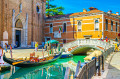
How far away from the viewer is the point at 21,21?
81.9 feet

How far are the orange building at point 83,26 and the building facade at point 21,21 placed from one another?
2.38 m

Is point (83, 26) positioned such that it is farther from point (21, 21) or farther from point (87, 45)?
point (21, 21)

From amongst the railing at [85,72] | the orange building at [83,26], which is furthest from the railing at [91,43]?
the railing at [85,72]

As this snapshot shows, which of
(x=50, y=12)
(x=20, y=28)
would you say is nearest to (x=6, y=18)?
(x=20, y=28)

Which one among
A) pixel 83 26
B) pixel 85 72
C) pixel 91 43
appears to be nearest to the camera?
pixel 85 72

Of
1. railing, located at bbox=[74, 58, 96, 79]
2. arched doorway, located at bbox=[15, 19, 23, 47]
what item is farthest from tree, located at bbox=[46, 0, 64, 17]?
railing, located at bbox=[74, 58, 96, 79]

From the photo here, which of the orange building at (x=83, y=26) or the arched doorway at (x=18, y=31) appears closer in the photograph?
the orange building at (x=83, y=26)

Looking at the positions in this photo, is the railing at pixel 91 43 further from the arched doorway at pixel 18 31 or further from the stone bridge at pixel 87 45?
the arched doorway at pixel 18 31

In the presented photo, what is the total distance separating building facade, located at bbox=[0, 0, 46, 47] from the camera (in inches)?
839

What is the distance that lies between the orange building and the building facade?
2.38 meters

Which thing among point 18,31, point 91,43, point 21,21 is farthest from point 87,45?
point 18,31

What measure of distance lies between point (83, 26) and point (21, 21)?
35.7 ft

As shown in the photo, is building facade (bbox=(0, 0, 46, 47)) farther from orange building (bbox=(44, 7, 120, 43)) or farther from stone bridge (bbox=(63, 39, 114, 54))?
stone bridge (bbox=(63, 39, 114, 54))

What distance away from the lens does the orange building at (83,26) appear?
2333 cm
